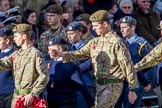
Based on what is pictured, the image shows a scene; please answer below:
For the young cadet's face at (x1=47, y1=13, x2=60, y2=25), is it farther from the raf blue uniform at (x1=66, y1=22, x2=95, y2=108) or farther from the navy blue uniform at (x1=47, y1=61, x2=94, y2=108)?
the navy blue uniform at (x1=47, y1=61, x2=94, y2=108)

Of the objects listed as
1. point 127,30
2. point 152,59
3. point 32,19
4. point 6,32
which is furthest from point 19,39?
point 32,19

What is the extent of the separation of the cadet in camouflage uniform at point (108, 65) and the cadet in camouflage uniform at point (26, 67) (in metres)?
0.34

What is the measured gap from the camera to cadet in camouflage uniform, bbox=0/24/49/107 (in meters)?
8.37

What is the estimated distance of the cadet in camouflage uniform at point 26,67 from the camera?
8.37 meters

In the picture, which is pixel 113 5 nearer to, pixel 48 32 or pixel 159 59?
pixel 48 32

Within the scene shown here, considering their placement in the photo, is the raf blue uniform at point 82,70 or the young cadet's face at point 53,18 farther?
the young cadet's face at point 53,18

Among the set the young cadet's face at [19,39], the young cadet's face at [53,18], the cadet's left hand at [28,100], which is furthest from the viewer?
the young cadet's face at [53,18]

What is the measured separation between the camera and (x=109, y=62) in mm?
8617

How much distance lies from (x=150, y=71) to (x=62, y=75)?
1926 millimetres

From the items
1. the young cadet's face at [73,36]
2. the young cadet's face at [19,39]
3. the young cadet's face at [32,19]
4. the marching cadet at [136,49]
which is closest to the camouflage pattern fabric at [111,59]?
the young cadet's face at [19,39]

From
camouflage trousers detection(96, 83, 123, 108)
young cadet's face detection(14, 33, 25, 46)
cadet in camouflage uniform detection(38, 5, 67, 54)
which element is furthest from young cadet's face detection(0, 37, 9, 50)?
camouflage trousers detection(96, 83, 123, 108)

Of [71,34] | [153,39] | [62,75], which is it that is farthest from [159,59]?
[153,39]

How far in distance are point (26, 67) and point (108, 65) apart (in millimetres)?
1022

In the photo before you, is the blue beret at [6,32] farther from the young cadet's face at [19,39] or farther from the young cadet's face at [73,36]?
the young cadet's face at [73,36]
